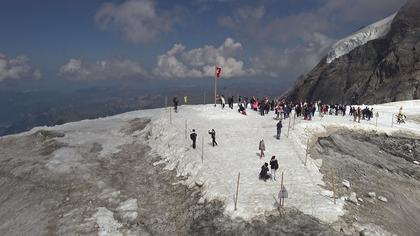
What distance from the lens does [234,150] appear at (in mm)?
36406

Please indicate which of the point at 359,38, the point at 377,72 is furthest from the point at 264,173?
the point at 359,38

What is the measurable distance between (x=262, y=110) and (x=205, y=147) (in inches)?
582

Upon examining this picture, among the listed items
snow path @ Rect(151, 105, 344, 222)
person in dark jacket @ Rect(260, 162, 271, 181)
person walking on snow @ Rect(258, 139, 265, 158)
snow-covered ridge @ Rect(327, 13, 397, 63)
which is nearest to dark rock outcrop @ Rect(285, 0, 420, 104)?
snow-covered ridge @ Rect(327, 13, 397, 63)

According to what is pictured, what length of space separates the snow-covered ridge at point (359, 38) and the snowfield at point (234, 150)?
53.5 meters

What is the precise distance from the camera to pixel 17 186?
107 ft

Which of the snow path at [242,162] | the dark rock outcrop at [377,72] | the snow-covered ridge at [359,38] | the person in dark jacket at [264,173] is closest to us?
the snow path at [242,162]

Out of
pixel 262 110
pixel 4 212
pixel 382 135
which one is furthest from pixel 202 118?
pixel 4 212

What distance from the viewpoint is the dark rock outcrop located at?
86.1 meters

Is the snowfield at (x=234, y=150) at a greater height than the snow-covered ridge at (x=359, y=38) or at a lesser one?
lesser

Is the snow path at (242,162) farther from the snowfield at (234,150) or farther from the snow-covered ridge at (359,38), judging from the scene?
the snow-covered ridge at (359,38)

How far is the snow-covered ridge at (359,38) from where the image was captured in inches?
4289

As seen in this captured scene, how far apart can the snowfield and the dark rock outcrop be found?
Result: 2748 cm

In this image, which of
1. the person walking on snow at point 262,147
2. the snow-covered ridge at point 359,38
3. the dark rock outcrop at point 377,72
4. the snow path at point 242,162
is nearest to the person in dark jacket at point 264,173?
the snow path at point 242,162

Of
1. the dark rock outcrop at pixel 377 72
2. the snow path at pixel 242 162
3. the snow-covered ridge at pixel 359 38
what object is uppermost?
the snow-covered ridge at pixel 359 38
